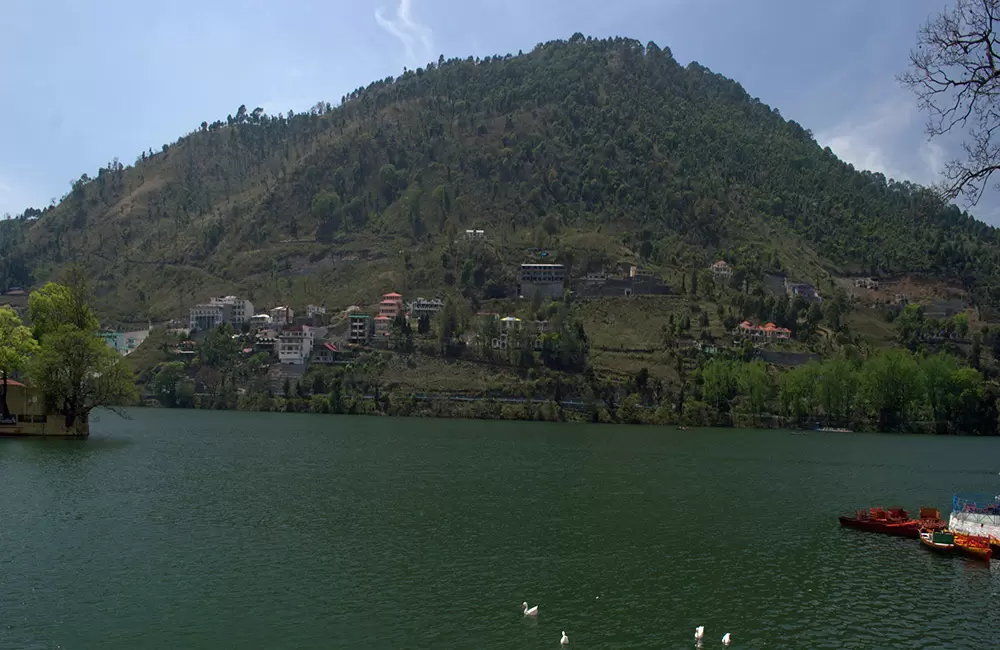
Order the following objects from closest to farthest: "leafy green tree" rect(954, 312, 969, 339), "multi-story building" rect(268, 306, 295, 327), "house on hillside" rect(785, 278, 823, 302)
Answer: "leafy green tree" rect(954, 312, 969, 339) → "multi-story building" rect(268, 306, 295, 327) → "house on hillside" rect(785, 278, 823, 302)

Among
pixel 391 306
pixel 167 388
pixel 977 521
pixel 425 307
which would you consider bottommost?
pixel 977 521

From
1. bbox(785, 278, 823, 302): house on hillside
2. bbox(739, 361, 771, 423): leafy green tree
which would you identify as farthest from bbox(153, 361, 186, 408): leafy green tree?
bbox(785, 278, 823, 302): house on hillside

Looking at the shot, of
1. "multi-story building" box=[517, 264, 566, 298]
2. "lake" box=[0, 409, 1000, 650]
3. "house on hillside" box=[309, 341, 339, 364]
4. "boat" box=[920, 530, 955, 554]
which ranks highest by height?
"multi-story building" box=[517, 264, 566, 298]

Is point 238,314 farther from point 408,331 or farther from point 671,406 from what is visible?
point 671,406

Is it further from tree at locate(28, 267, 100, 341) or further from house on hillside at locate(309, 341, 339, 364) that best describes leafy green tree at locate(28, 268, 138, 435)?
house on hillside at locate(309, 341, 339, 364)

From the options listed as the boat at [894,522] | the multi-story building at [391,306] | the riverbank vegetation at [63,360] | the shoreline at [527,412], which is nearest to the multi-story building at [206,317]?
the multi-story building at [391,306]

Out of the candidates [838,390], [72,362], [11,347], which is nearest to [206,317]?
[11,347]

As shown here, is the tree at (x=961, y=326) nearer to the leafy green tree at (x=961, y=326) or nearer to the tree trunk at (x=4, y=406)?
the leafy green tree at (x=961, y=326)

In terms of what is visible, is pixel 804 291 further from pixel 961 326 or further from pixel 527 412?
pixel 527 412
